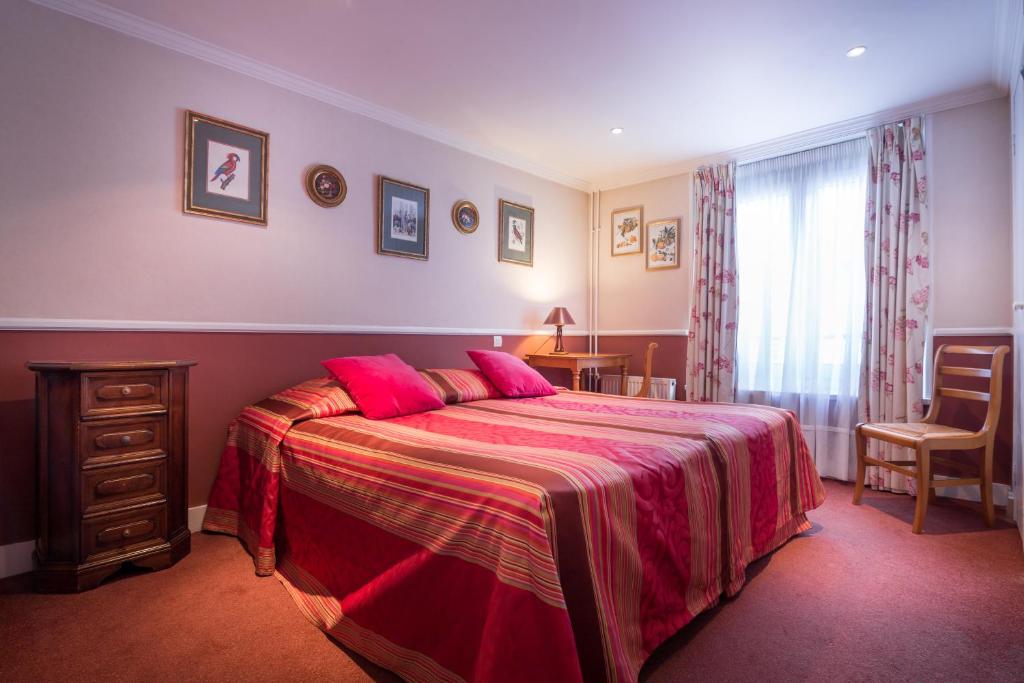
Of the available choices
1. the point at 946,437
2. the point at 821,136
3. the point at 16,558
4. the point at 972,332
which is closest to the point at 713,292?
the point at 821,136

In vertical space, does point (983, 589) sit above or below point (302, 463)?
below

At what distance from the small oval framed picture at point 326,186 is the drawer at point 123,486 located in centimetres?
172

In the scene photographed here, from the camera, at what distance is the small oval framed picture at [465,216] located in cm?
390

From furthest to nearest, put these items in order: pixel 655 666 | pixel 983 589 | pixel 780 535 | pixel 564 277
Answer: pixel 564 277 < pixel 780 535 < pixel 983 589 < pixel 655 666

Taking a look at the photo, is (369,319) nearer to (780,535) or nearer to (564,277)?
(564,277)

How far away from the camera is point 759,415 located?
8.29 ft

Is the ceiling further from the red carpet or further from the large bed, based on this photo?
the red carpet

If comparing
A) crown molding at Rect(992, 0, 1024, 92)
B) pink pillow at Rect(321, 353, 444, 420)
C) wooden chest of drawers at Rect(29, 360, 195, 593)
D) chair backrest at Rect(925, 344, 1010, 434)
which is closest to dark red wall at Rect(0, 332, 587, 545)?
wooden chest of drawers at Rect(29, 360, 195, 593)

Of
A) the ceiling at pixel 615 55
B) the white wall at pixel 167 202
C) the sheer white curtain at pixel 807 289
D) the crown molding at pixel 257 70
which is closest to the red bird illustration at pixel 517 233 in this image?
the crown molding at pixel 257 70

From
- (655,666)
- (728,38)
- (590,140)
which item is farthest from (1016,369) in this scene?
(590,140)

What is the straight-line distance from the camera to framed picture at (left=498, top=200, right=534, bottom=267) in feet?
14.0

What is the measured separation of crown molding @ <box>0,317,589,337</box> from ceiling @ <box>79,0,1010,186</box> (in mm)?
1481

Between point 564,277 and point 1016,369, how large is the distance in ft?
10.6

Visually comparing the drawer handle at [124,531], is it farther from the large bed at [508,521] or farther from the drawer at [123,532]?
the large bed at [508,521]
